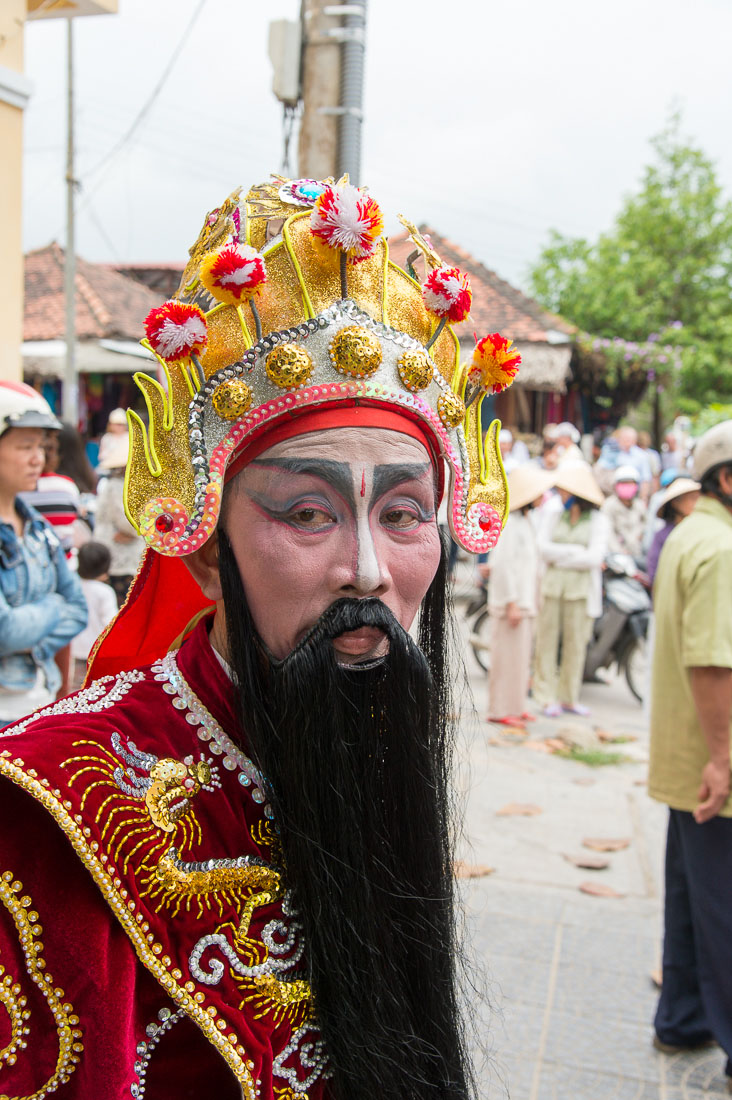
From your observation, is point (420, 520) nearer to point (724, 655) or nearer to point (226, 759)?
point (226, 759)

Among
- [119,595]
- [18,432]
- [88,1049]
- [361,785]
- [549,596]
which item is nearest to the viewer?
[88,1049]

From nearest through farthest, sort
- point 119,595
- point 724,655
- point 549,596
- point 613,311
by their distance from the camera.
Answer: point 724,655
point 119,595
point 549,596
point 613,311

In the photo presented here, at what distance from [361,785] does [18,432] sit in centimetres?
256

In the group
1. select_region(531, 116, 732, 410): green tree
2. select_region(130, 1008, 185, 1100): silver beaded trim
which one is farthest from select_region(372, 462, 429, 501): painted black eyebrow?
select_region(531, 116, 732, 410): green tree

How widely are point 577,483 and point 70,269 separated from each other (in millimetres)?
9144

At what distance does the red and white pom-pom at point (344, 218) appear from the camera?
1.42m

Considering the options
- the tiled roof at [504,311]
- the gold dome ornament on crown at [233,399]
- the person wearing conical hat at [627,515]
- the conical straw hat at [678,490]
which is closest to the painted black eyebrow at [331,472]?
the gold dome ornament on crown at [233,399]

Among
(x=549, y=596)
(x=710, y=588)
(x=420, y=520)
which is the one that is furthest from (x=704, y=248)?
(x=420, y=520)

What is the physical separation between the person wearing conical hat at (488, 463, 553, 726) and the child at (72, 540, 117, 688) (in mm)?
3129

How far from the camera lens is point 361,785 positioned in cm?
143

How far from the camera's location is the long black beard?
1346 millimetres

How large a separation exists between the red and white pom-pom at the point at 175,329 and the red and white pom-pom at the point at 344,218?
0.22 m

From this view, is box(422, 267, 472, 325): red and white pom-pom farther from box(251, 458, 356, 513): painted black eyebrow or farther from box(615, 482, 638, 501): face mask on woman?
box(615, 482, 638, 501): face mask on woman

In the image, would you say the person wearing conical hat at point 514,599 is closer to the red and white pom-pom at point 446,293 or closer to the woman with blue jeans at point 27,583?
the woman with blue jeans at point 27,583
